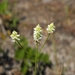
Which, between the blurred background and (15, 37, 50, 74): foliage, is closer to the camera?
(15, 37, 50, 74): foliage

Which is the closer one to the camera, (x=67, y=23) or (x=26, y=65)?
(x=26, y=65)

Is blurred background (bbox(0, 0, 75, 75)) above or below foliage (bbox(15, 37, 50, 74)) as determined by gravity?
above

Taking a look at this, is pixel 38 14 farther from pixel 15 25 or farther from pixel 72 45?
pixel 72 45

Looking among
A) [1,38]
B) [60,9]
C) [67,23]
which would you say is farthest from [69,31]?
[1,38]

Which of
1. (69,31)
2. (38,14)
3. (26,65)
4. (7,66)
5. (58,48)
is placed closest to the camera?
(26,65)

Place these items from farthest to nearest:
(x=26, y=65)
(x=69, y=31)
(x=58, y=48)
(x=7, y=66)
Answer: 1. (x=69, y=31)
2. (x=58, y=48)
3. (x=7, y=66)
4. (x=26, y=65)

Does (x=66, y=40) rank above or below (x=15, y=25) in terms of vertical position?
below

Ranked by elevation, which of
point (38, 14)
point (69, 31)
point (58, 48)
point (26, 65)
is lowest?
point (26, 65)

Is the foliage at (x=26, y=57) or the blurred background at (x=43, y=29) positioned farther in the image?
the blurred background at (x=43, y=29)
